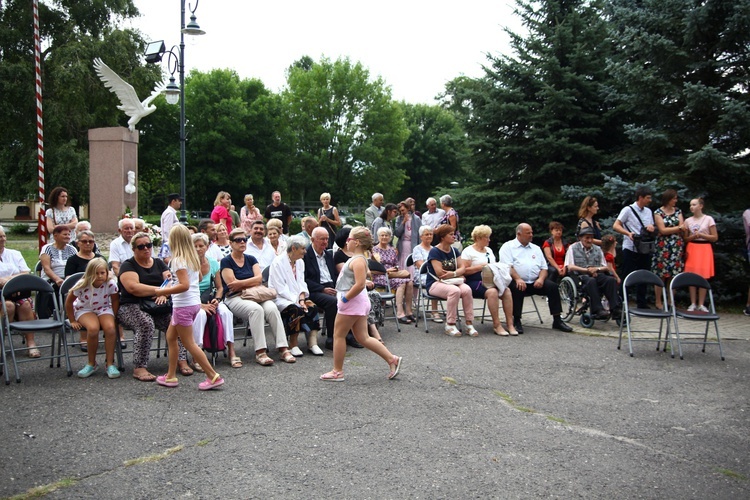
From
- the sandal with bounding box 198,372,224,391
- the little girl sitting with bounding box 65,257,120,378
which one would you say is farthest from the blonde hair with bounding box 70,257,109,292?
the sandal with bounding box 198,372,224,391

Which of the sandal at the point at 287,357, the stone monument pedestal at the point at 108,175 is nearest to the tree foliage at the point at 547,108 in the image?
the sandal at the point at 287,357

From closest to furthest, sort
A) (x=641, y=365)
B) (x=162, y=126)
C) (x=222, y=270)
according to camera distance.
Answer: (x=641, y=365), (x=222, y=270), (x=162, y=126)

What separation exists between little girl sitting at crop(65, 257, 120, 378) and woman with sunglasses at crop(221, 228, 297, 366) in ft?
4.43

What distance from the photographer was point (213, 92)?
50750 millimetres

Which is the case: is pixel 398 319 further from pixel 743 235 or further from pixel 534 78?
pixel 534 78

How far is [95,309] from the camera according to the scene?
23.1 ft

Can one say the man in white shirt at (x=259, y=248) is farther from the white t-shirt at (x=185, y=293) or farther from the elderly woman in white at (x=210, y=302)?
the white t-shirt at (x=185, y=293)

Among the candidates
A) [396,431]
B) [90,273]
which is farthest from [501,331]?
[90,273]

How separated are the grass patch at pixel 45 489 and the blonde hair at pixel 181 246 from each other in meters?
2.58

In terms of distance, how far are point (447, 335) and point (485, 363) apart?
1818mm

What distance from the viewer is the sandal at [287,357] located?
7.64 metres

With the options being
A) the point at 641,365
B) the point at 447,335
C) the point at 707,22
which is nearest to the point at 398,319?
the point at 447,335

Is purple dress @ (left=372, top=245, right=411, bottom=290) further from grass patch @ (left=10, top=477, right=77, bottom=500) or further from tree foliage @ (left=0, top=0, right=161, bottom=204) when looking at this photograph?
tree foliage @ (left=0, top=0, right=161, bottom=204)

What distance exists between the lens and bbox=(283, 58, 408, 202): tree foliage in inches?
2168
